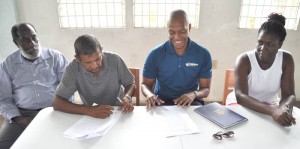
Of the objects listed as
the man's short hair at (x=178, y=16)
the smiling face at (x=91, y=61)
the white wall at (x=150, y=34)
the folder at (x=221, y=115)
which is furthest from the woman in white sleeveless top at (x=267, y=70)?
the white wall at (x=150, y=34)

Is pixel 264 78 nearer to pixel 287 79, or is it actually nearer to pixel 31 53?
pixel 287 79

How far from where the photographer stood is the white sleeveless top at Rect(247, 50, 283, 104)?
1.64 m

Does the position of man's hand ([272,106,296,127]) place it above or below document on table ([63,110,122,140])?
above

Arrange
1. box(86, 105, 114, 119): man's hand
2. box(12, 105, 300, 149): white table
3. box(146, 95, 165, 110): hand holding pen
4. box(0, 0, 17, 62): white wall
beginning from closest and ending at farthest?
box(12, 105, 300, 149): white table
box(86, 105, 114, 119): man's hand
box(146, 95, 165, 110): hand holding pen
box(0, 0, 17, 62): white wall

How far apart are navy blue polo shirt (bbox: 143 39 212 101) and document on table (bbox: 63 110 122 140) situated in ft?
1.97

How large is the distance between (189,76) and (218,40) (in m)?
1.28

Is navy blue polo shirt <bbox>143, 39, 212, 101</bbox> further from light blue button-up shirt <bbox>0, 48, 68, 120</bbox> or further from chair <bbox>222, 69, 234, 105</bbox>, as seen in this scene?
light blue button-up shirt <bbox>0, 48, 68, 120</bbox>

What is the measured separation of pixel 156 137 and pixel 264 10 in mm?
2499

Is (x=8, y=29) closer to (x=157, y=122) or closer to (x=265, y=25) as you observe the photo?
(x=157, y=122)

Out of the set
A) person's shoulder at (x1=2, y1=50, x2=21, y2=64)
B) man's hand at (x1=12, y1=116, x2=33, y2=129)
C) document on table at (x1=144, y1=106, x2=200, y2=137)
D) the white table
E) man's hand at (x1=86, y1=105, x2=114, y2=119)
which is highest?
person's shoulder at (x1=2, y1=50, x2=21, y2=64)

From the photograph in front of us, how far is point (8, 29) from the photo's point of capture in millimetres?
2627

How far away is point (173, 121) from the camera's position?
131 cm

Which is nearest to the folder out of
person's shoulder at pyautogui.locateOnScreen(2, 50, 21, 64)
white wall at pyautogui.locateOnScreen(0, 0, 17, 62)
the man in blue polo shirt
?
the man in blue polo shirt

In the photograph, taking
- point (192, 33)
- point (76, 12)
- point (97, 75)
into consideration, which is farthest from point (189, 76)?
point (76, 12)
